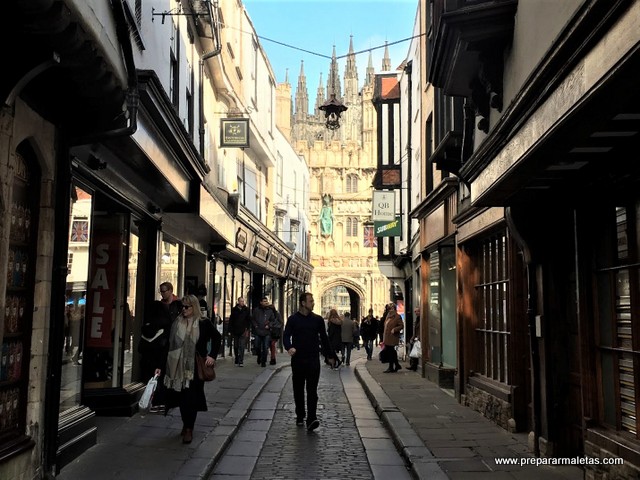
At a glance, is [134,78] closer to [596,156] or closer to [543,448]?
[596,156]

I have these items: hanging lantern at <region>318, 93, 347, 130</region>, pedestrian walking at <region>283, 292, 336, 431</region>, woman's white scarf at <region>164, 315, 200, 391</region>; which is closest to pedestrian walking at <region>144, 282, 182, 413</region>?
woman's white scarf at <region>164, 315, 200, 391</region>

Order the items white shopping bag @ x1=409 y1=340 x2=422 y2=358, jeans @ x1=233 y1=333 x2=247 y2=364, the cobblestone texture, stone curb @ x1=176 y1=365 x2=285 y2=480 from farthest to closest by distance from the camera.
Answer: jeans @ x1=233 y1=333 x2=247 y2=364 < white shopping bag @ x1=409 y1=340 x2=422 y2=358 < the cobblestone texture < stone curb @ x1=176 y1=365 x2=285 y2=480

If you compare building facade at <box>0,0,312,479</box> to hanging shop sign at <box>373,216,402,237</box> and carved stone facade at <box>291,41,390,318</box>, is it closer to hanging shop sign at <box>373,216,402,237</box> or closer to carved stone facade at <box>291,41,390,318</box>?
hanging shop sign at <box>373,216,402,237</box>

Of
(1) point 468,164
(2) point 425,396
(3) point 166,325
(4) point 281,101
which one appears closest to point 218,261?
(2) point 425,396

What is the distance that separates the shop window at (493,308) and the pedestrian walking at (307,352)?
231 cm

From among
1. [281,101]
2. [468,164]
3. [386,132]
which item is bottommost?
[468,164]

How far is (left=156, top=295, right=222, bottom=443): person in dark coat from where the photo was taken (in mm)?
7816

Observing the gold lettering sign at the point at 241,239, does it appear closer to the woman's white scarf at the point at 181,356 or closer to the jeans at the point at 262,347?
the jeans at the point at 262,347

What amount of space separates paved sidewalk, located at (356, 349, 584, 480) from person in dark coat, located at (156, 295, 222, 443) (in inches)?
92.5

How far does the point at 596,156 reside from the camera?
5543 millimetres

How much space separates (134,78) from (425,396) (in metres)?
8.24

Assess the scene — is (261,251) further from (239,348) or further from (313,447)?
(313,447)

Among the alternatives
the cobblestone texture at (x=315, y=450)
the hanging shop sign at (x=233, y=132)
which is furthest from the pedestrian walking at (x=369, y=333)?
the cobblestone texture at (x=315, y=450)

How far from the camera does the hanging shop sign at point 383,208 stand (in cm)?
2266
